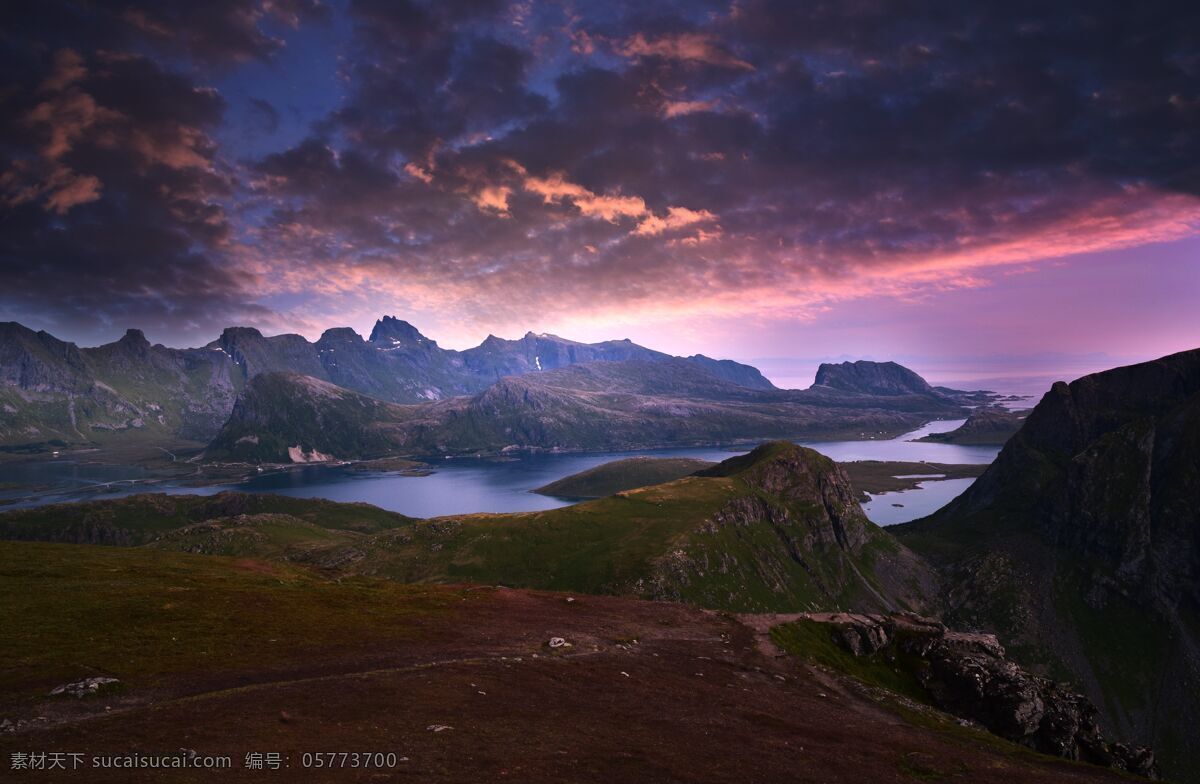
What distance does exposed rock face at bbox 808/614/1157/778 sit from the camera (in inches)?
2537

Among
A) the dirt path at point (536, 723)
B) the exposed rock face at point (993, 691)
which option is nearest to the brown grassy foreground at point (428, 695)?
the dirt path at point (536, 723)

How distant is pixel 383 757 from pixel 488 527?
167230 millimetres

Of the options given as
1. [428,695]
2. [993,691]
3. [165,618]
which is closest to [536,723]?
[428,695]

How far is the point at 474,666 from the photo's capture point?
155 ft

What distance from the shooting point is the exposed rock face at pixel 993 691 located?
6444 centimetres

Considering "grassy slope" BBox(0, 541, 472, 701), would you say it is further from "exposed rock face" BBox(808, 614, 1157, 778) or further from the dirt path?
"exposed rock face" BBox(808, 614, 1157, 778)

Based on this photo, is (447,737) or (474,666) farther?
(474,666)

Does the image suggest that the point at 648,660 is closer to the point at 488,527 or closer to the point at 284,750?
the point at 284,750

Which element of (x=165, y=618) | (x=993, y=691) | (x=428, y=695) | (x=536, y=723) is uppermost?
(x=165, y=618)

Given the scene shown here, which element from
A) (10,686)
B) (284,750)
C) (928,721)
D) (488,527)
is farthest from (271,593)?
(488,527)

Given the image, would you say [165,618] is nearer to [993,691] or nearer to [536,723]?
[536,723]

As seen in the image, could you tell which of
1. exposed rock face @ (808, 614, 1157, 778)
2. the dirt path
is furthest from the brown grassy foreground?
exposed rock face @ (808, 614, 1157, 778)

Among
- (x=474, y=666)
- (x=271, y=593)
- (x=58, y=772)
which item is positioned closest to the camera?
(x=58, y=772)

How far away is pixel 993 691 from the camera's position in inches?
2709
